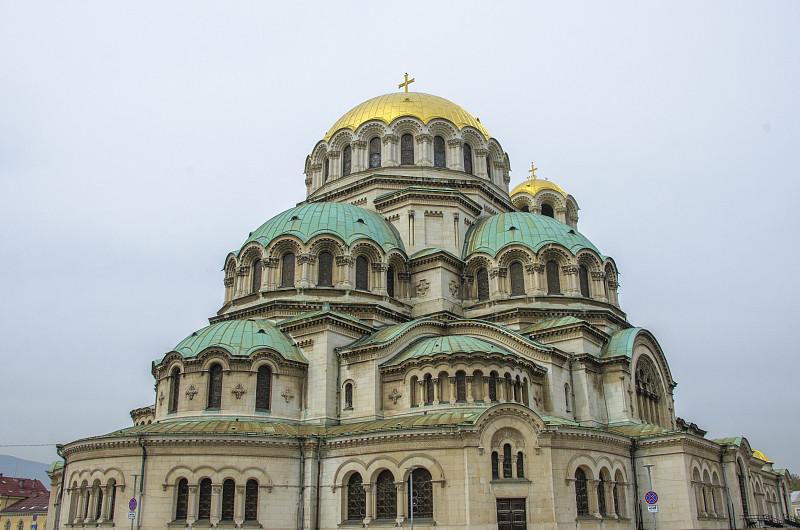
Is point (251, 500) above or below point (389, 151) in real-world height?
below

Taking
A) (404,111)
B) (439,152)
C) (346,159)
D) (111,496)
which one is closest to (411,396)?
(111,496)

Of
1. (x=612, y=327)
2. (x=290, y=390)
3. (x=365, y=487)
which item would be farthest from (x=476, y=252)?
(x=365, y=487)

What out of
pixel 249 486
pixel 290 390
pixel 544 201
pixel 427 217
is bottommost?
pixel 249 486

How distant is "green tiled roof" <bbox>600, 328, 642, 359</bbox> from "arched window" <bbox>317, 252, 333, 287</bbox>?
13.6m

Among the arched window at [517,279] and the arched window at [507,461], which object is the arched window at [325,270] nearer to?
the arched window at [517,279]

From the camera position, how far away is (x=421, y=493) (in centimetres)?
2519

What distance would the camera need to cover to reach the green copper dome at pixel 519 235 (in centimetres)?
3681

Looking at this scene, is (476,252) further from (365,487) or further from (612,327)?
(365,487)

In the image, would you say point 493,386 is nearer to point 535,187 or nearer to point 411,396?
point 411,396

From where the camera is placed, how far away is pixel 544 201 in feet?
168

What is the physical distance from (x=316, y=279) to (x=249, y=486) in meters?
11.0

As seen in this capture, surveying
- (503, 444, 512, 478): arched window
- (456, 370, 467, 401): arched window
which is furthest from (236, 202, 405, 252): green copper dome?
(503, 444, 512, 478): arched window

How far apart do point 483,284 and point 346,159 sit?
12483 mm

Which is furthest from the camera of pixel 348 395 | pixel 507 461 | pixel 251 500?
pixel 348 395
